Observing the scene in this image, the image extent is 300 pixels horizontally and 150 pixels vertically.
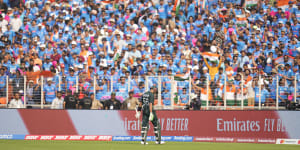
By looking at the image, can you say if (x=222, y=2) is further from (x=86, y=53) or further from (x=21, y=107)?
(x=21, y=107)

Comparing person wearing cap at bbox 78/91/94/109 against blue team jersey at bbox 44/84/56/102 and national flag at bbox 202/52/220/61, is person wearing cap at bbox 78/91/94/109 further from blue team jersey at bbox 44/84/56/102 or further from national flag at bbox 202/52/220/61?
national flag at bbox 202/52/220/61

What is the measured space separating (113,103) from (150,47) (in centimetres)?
526

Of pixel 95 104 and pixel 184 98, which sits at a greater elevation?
pixel 184 98

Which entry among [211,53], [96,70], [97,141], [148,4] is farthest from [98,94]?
[148,4]

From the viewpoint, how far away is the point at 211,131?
2125cm

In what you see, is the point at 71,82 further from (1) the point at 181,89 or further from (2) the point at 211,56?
(2) the point at 211,56

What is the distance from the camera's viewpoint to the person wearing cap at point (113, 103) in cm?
2209

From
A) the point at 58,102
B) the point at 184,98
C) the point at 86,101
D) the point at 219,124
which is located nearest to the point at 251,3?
the point at 184,98

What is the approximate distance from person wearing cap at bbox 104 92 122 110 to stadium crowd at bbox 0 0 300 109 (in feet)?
0.50

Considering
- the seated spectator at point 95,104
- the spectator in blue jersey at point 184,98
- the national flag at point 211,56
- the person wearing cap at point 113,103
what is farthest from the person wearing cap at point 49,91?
the national flag at point 211,56

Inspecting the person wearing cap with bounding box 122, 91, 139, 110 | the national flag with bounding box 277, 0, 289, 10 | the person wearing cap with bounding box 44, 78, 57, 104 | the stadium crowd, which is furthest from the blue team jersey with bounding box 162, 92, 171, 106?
the national flag with bounding box 277, 0, 289, 10

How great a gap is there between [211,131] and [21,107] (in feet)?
25.9

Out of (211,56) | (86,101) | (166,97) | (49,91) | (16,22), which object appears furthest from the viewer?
(16,22)

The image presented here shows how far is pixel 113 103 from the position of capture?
22172 millimetres
